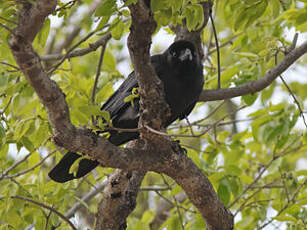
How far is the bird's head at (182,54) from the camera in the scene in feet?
12.4

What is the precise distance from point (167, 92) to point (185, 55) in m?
0.35

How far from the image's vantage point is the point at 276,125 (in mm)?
4082

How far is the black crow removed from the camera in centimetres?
362

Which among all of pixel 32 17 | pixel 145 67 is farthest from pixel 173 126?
pixel 32 17

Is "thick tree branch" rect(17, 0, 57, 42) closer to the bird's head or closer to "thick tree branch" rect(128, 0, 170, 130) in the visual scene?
"thick tree branch" rect(128, 0, 170, 130)

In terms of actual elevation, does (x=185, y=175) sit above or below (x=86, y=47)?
below

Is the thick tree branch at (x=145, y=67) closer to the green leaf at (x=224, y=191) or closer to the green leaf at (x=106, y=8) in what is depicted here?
the green leaf at (x=106, y=8)

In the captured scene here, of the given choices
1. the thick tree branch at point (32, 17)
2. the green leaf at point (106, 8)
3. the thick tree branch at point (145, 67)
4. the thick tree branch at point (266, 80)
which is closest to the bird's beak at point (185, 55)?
the thick tree branch at point (266, 80)

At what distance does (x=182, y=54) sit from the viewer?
3.80 metres

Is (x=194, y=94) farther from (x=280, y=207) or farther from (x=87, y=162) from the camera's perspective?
(x=280, y=207)

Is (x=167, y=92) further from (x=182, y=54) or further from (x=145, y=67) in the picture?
(x=145, y=67)

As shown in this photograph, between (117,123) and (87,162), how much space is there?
439 mm

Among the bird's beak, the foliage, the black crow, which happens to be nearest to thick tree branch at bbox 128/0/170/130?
the foliage

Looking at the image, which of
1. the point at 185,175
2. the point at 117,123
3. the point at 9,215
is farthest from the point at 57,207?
the point at 185,175
